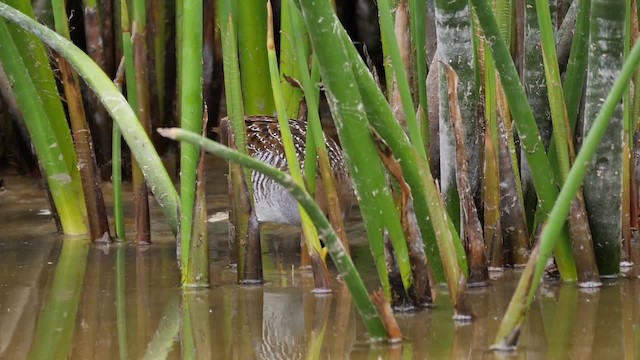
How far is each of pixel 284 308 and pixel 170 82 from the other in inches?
106

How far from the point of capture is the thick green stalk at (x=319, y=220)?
2.34 metres

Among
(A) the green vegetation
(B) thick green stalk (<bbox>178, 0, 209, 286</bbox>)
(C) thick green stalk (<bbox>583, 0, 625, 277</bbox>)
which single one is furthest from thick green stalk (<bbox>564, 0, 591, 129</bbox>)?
(B) thick green stalk (<bbox>178, 0, 209, 286</bbox>)

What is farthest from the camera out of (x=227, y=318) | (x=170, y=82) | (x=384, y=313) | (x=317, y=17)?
(x=170, y=82)

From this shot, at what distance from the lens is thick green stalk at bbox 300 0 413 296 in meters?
2.71

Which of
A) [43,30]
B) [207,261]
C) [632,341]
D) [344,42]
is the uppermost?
[43,30]

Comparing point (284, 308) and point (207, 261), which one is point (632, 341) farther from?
point (207, 261)

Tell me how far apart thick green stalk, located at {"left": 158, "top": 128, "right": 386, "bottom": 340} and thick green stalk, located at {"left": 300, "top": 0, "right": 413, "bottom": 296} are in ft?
0.70

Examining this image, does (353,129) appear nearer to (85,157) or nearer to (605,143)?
(605,143)

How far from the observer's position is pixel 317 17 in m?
2.70

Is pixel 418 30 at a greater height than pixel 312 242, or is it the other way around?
pixel 418 30

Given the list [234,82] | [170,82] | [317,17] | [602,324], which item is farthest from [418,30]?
[170,82]

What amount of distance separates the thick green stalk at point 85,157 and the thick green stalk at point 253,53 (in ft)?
2.37

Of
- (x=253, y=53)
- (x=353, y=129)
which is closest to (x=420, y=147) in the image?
(x=353, y=129)

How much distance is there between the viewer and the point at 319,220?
2607 mm
